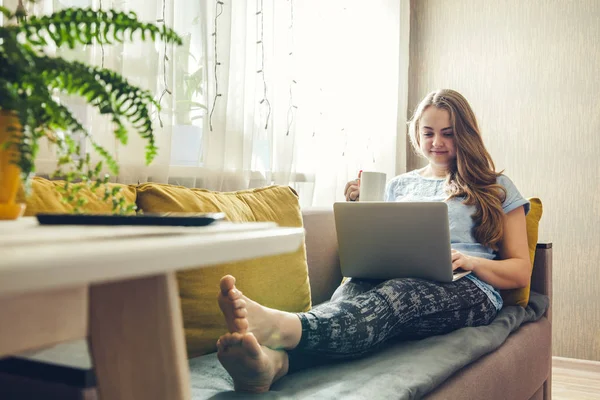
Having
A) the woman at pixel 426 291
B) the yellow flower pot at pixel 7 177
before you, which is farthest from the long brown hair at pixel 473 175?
the yellow flower pot at pixel 7 177

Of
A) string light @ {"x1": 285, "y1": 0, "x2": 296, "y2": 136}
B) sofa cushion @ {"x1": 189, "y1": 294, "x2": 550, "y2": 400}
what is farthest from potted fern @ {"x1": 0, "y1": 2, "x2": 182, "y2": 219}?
string light @ {"x1": 285, "y1": 0, "x2": 296, "y2": 136}

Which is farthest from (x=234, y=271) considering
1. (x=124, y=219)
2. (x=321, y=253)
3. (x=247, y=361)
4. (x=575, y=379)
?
(x=575, y=379)

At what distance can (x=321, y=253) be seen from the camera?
6.52 ft

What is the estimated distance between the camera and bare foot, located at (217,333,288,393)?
99cm

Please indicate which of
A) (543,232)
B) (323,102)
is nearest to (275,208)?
(323,102)

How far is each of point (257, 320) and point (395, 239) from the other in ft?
1.78

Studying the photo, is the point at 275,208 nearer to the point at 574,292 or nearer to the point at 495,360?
the point at 495,360

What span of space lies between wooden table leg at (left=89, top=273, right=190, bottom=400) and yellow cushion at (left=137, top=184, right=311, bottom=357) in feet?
2.07

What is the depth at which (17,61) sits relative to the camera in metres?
0.57

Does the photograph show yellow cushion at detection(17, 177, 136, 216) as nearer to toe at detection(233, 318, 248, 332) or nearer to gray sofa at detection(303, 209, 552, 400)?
toe at detection(233, 318, 248, 332)

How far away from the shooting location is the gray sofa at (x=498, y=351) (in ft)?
4.33

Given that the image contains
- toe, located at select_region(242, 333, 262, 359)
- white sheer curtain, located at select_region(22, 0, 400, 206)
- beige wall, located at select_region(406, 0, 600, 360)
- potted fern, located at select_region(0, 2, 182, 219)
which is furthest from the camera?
beige wall, located at select_region(406, 0, 600, 360)

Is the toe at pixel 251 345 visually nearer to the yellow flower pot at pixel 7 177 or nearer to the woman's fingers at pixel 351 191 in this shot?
the yellow flower pot at pixel 7 177

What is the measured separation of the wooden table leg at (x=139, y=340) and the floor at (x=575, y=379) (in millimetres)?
2047
